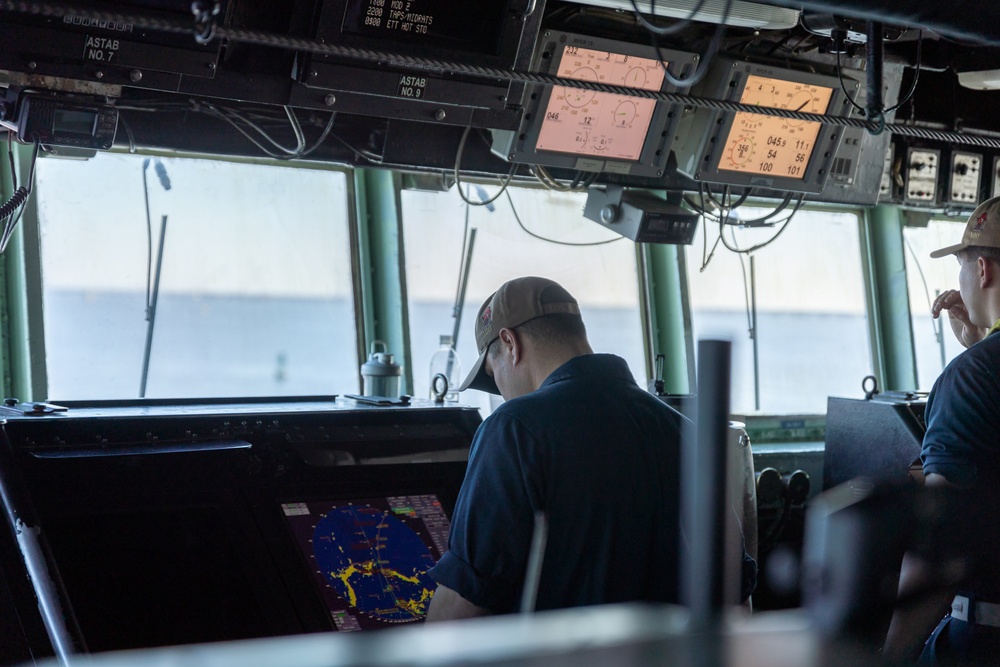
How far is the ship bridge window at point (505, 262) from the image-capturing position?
404 centimetres

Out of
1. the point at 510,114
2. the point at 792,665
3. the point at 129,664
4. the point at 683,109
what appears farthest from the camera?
the point at 683,109

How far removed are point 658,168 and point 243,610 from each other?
190 cm

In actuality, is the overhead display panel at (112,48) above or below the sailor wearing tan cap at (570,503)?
above

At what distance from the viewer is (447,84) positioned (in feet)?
8.46

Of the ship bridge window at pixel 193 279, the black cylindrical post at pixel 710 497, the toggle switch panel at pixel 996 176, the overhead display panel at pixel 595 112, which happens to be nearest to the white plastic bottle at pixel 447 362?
the ship bridge window at pixel 193 279

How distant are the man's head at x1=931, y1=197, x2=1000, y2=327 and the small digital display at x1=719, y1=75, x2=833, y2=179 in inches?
39.3

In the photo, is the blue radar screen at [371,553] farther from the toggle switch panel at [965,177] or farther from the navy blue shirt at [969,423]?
the toggle switch panel at [965,177]

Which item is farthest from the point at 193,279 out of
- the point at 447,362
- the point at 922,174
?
the point at 922,174

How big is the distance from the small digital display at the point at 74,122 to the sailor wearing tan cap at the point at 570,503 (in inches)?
51.5

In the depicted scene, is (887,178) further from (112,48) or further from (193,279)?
(112,48)

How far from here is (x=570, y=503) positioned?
1721 millimetres

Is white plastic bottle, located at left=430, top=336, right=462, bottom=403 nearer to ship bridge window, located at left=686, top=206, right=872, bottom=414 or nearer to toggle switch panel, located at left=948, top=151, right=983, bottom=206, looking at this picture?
ship bridge window, located at left=686, top=206, right=872, bottom=414

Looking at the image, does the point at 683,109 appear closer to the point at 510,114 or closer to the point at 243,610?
the point at 510,114

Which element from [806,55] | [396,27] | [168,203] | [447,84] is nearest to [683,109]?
[806,55]
